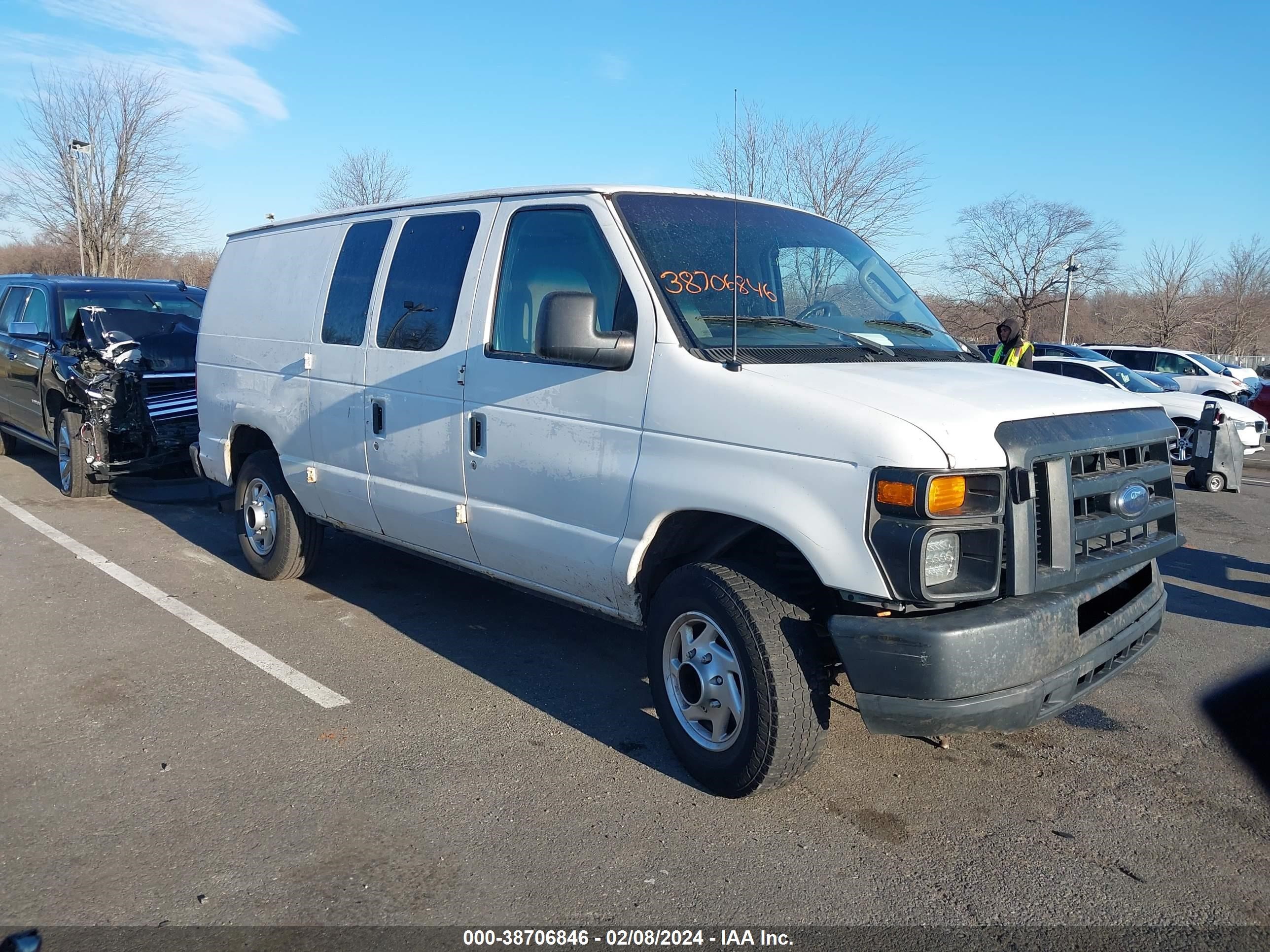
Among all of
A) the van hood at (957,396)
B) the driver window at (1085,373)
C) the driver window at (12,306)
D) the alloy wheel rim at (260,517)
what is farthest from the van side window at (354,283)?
the driver window at (1085,373)

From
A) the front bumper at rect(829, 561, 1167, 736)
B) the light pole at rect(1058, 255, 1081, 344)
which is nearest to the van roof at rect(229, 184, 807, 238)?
the front bumper at rect(829, 561, 1167, 736)

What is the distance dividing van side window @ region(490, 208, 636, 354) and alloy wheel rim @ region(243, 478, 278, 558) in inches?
103

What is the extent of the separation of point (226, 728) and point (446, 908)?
173cm

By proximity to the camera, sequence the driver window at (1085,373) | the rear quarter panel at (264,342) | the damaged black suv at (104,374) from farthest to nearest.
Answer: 1. the driver window at (1085,373)
2. the damaged black suv at (104,374)
3. the rear quarter panel at (264,342)

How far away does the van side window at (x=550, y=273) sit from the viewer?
3.92 metres

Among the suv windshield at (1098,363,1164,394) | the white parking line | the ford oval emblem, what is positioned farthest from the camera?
the suv windshield at (1098,363,1164,394)

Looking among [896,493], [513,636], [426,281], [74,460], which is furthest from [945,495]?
[74,460]

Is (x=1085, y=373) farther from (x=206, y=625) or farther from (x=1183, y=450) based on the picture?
(x=206, y=625)

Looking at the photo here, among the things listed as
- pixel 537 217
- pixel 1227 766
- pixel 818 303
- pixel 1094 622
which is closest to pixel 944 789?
pixel 1094 622

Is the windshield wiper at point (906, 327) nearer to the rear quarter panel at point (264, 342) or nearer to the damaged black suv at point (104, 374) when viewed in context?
the rear quarter panel at point (264, 342)

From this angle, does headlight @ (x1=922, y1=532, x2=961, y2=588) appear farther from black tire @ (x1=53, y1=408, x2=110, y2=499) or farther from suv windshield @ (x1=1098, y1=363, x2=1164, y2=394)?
suv windshield @ (x1=1098, y1=363, x2=1164, y2=394)

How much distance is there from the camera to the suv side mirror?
29.2ft

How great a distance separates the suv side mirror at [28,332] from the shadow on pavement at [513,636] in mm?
3229

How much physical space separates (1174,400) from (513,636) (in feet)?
39.4
